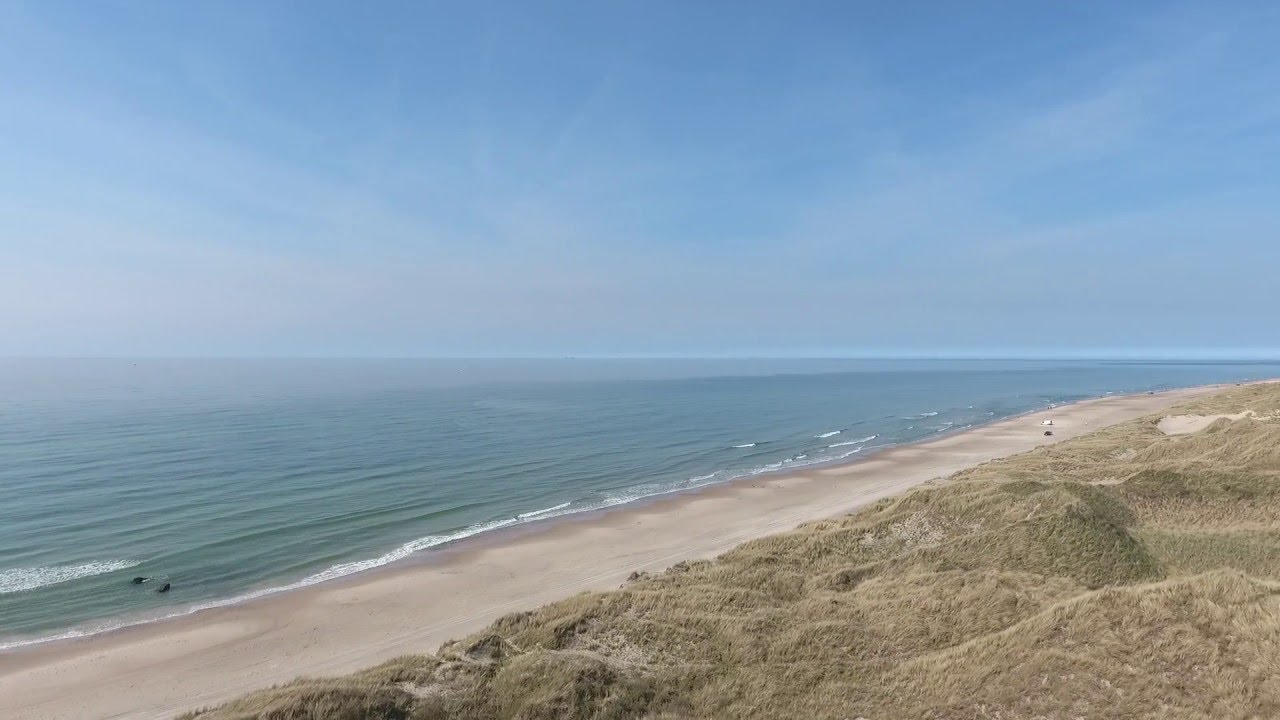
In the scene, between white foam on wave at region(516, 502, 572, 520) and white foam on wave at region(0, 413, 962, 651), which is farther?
white foam on wave at region(516, 502, 572, 520)

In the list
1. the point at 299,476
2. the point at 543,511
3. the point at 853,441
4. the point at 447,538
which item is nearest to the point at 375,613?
the point at 447,538

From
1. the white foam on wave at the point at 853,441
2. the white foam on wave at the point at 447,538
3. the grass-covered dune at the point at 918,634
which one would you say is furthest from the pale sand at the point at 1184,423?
the grass-covered dune at the point at 918,634

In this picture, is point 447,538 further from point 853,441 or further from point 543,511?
point 853,441

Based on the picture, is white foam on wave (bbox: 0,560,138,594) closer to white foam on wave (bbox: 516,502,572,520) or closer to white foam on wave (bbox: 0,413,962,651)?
white foam on wave (bbox: 0,413,962,651)

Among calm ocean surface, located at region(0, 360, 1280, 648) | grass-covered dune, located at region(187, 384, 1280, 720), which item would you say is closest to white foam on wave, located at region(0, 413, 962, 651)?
calm ocean surface, located at region(0, 360, 1280, 648)

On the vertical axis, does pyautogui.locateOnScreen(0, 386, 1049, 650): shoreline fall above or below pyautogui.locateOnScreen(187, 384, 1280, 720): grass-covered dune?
below

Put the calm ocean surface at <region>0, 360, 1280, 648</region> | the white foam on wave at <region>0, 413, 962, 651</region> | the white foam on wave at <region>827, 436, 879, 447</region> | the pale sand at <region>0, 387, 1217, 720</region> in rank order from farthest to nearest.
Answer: the white foam on wave at <region>827, 436, 879, 447</region> < the calm ocean surface at <region>0, 360, 1280, 648</region> < the white foam on wave at <region>0, 413, 962, 651</region> < the pale sand at <region>0, 387, 1217, 720</region>
